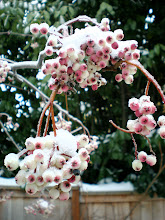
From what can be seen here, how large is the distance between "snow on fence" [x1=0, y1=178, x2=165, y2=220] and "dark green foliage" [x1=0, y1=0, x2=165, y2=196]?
0.13 metres

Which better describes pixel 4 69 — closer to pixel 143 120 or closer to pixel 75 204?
pixel 143 120

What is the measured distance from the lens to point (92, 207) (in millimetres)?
2395

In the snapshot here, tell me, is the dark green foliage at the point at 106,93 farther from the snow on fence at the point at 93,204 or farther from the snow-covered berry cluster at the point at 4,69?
the snow-covered berry cluster at the point at 4,69

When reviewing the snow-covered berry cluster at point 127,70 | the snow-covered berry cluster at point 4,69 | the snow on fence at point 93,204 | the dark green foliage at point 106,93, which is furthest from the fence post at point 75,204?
the snow-covered berry cluster at point 127,70

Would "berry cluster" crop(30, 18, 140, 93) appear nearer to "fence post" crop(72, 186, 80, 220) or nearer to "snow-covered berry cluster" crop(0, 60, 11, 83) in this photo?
"snow-covered berry cluster" crop(0, 60, 11, 83)

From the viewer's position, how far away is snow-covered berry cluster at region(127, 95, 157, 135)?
0.38 m

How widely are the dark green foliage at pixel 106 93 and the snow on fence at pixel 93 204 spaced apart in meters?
0.13

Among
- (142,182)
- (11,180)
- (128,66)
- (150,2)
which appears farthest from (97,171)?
(128,66)

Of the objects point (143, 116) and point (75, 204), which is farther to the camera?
point (75, 204)

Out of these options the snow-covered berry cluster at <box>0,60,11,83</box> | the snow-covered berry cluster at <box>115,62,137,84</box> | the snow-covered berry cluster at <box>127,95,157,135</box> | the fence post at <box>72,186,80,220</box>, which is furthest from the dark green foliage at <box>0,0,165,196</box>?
the snow-covered berry cluster at <box>127,95,157,135</box>

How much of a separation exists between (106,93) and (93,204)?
1.02 meters

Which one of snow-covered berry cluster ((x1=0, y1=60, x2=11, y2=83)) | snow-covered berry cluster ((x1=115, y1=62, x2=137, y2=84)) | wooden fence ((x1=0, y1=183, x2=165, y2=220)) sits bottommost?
wooden fence ((x1=0, y1=183, x2=165, y2=220))

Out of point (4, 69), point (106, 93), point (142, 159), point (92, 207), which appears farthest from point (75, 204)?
point (142, 159)

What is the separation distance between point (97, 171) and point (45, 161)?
2353 millimetres
